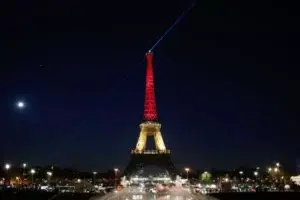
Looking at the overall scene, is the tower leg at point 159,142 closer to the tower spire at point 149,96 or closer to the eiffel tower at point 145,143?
the eiffel tower at point 145,143

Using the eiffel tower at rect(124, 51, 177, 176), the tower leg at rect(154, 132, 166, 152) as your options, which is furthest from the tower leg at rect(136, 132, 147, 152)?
the tower leg at rect(154, 132, 166, 152)

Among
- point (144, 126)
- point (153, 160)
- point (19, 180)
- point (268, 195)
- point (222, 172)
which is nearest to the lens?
point (268, 195)

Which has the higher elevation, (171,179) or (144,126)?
(144,126)

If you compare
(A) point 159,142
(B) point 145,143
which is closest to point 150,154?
(B) point 145,143

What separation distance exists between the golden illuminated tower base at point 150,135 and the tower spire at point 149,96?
1700mm

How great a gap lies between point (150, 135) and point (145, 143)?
228 centimetres

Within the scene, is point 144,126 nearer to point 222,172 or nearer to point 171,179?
point 171,179

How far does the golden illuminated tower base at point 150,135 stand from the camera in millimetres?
110938

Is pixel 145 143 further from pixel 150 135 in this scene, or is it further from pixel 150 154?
pixel 150 154

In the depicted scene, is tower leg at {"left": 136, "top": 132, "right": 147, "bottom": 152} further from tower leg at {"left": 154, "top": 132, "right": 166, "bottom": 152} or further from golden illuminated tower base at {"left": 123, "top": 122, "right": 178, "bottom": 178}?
tower leg at {"left": 154, "top": 132, "right": 166, "bottom": 152}

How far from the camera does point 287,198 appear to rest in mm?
43875

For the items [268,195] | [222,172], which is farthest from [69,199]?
[222,172]

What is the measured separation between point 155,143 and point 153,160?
5.43m

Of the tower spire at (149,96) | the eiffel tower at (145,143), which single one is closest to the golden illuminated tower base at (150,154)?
the eiffel tower at (145,143)
